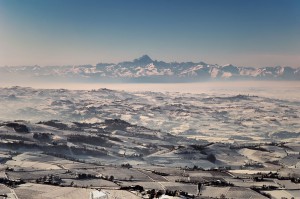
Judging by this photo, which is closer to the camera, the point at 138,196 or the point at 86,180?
the point at 138,196

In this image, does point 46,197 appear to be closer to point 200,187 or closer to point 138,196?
point 138,196

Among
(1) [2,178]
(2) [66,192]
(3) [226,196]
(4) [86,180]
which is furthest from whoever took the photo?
(4) [86,180]

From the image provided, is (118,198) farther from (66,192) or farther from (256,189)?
(256,189)

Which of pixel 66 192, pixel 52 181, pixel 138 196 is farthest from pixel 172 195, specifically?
pixel 52 181

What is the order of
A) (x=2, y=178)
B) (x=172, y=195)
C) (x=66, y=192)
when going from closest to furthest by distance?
(x=172, y=195)
(x=66, y=192)
(x=2, y=178)

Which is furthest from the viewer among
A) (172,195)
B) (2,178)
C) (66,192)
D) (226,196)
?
(2,178)

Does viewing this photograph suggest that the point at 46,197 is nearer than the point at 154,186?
Yes

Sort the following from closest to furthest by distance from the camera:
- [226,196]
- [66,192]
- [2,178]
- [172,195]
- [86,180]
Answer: [172,195], [66,192], [226,196], [2,178], [86,180]

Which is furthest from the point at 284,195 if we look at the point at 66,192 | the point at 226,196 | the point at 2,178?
the point at 2,178
